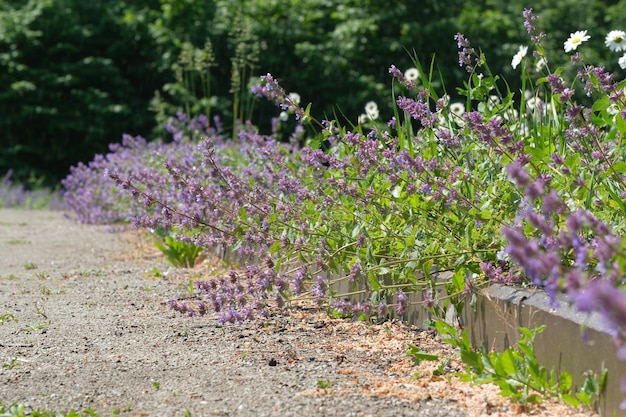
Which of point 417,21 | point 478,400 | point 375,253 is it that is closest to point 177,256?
point 375,253

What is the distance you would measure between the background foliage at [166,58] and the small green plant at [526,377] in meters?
11.3

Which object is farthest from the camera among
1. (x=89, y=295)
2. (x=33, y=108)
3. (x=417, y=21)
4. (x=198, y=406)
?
(x=417, y=21)

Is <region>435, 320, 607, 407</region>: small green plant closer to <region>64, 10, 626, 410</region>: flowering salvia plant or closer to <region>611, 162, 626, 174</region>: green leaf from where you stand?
<region>64, 10, 626, 410</region>: flowering salvia plant

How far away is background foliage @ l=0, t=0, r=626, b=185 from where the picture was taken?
14422 millimetres

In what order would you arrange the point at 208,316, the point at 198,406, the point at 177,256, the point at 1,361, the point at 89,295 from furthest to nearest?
the point at 177,256
the point at 89,295
the point at 208,316
the point at 1,361
the point at 198,406

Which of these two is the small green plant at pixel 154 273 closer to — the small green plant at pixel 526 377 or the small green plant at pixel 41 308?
the small green plant at pixel 41 308

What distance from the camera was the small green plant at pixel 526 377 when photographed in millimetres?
2508

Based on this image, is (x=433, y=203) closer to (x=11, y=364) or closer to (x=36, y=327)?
(x=11, y=364)

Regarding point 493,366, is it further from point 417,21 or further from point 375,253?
point 417,21

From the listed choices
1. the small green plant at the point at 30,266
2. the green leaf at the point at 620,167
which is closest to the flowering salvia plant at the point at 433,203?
the green leaf at the point at 620,167

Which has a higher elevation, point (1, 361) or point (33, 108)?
point (33, 108)

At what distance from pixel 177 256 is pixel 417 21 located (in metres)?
10.9

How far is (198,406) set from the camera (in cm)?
267

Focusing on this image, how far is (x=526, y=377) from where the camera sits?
2.67m
